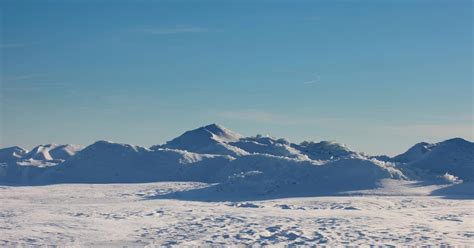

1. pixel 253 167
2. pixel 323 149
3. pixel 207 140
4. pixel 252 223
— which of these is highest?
pixel 207 140

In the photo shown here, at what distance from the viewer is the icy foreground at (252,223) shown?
553 inches

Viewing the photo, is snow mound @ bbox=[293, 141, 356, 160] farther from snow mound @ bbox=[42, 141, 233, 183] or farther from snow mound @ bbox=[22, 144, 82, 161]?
snow mound @ bbox=[22, 144, 82, 161]

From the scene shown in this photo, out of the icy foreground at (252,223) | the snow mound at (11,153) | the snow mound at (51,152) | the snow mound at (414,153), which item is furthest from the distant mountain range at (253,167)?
the snow mound at (11,153)

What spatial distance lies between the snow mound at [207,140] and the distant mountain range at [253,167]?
0.24 metres

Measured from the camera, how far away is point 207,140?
2137 inches

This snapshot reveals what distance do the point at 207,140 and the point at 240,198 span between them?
28.5m

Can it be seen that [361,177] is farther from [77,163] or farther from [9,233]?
[77,163]

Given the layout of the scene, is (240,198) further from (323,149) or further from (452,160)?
(323,149)

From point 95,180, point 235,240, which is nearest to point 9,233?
point 235,240

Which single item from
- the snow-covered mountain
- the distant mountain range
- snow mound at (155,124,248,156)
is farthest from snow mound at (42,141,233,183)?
the snow-covered mountain

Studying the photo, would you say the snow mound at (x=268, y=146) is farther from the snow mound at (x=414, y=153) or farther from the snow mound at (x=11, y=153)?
the snow mound at (x=11, y=153)

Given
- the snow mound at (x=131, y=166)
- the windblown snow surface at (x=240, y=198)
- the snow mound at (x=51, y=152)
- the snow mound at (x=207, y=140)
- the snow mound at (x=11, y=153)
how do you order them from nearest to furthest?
the windblown snow surface at (x=240, y=198), the snow mound at (x=131, y=166), the snow mound at (x=207, y=140), the snow mound at (x=51, y=152), the snow mound at (x=11, y=153)

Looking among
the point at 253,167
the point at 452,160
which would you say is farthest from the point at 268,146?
the point at 452,160

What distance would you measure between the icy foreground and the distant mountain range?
3.79 m
